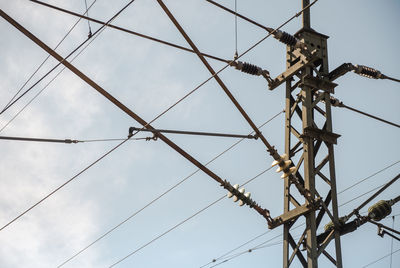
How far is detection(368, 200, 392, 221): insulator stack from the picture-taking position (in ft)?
39.2

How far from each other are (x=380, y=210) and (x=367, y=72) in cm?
263

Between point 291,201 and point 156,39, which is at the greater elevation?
point 156,39

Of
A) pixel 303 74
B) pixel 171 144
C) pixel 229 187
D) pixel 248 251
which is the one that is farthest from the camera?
pixel 248 251

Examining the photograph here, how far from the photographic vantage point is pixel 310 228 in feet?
36.4

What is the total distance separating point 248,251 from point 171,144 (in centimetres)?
513

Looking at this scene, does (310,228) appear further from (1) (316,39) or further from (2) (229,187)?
(1) (316,39)

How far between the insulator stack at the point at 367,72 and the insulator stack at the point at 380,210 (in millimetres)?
2393

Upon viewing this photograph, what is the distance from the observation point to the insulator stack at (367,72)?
504 inches

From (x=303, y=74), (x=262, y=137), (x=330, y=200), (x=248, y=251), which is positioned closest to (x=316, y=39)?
(x=303, y=74)

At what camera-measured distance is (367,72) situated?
515 inches

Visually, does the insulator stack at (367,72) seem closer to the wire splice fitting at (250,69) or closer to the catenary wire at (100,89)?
the wire splice fitting at (250,69)

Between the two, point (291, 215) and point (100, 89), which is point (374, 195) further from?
point (100, 89)

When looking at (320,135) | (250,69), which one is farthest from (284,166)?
(250,69)

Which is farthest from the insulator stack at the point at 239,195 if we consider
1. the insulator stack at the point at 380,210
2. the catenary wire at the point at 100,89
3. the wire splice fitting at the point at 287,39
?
the wire splice fitting at the point at 287,39
